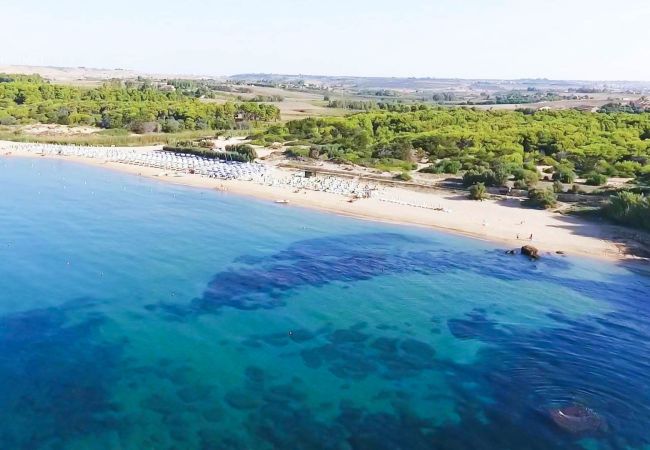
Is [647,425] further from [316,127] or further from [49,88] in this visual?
[49,88]

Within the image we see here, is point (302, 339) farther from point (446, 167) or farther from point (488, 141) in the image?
point (488, 141)

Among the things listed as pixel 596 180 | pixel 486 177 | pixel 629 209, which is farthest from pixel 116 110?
pixel 629 209

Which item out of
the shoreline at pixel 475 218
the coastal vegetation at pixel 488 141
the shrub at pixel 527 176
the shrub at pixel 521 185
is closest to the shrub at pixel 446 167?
the coastal vegetation at pixel 488 141

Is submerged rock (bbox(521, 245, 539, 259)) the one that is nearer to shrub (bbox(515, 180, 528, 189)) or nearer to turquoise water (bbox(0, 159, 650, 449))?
turquoise water (bbox(0, 159, 650, 449))

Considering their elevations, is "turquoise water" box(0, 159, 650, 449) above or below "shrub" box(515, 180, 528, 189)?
below

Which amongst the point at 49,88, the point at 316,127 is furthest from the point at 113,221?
the point at 49,88

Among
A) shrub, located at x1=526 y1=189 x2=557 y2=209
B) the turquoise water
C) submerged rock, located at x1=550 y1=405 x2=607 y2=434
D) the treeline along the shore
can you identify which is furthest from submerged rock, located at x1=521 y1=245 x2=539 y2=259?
the treeline along the shore
